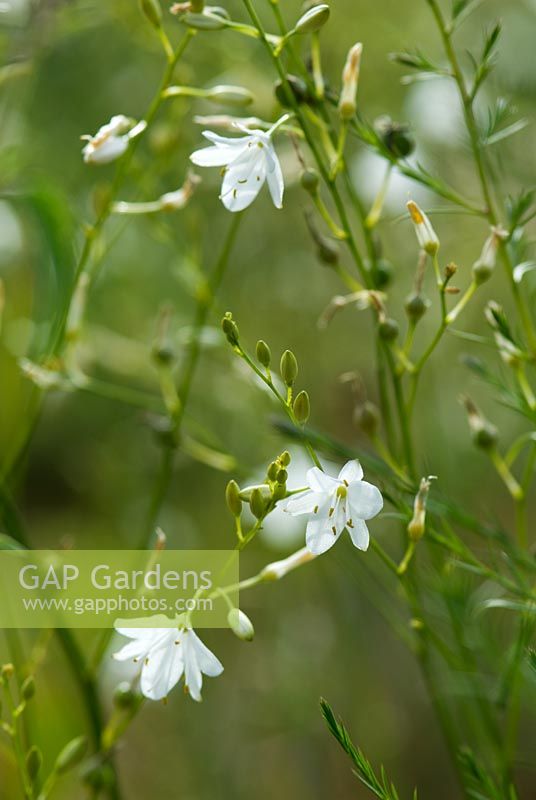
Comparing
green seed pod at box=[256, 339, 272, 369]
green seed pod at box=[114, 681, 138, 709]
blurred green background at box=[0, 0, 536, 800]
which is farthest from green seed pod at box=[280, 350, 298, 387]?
blurred green background at box=[0, 0, 536, 800]

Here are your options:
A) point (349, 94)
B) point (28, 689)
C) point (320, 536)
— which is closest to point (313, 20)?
point (349, 94)

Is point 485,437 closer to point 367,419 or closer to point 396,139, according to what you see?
point 367,419

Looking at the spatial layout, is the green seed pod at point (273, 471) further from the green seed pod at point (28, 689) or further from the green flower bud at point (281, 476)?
the green seed pod at point (28, 689)

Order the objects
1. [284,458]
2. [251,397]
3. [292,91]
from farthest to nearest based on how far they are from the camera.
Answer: [251,397] → [292,91] → [284,458]

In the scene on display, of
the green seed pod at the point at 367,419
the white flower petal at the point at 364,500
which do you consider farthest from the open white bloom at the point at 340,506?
the green seed pod at the point at 367,419

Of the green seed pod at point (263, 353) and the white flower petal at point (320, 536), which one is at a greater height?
the green seed pod at point (263, 353)

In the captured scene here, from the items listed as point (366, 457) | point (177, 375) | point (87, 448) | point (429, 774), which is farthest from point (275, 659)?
point (366, 457)
